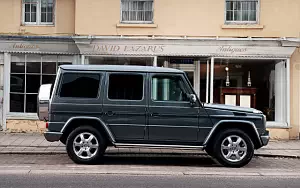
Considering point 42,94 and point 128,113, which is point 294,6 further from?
point 42,94

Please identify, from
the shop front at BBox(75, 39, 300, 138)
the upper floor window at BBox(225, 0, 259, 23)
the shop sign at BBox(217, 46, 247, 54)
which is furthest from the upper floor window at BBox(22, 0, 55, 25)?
the upper floor window at BBox(225, 0, 259, 23)

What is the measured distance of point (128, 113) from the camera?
28.7 feet

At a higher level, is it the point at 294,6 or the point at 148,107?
the point at 294,6

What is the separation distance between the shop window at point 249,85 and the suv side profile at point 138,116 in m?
4.64

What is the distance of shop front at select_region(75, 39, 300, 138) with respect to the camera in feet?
42.2

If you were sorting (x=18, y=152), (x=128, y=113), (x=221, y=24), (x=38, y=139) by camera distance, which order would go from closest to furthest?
1. (x=128, y=113)
2. (x=18, y=152)
3. (x=38, y=139)
4. (x=221, y=24)

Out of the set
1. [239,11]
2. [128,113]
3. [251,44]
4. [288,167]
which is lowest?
[288,167]

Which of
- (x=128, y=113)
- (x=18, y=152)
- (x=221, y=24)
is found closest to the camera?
(x=128, y=113)

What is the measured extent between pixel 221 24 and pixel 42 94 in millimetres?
6403

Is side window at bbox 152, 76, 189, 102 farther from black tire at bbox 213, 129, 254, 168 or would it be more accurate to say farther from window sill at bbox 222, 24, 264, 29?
window sill at bbox 222, 24, 264, 29

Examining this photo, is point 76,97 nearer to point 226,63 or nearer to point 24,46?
point 24,46

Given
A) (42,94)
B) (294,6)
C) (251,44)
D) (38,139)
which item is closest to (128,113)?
(42,94)

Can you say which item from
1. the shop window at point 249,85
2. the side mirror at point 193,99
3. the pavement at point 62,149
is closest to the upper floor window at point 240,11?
the shop window at point 249,85

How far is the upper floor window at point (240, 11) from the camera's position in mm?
13289
